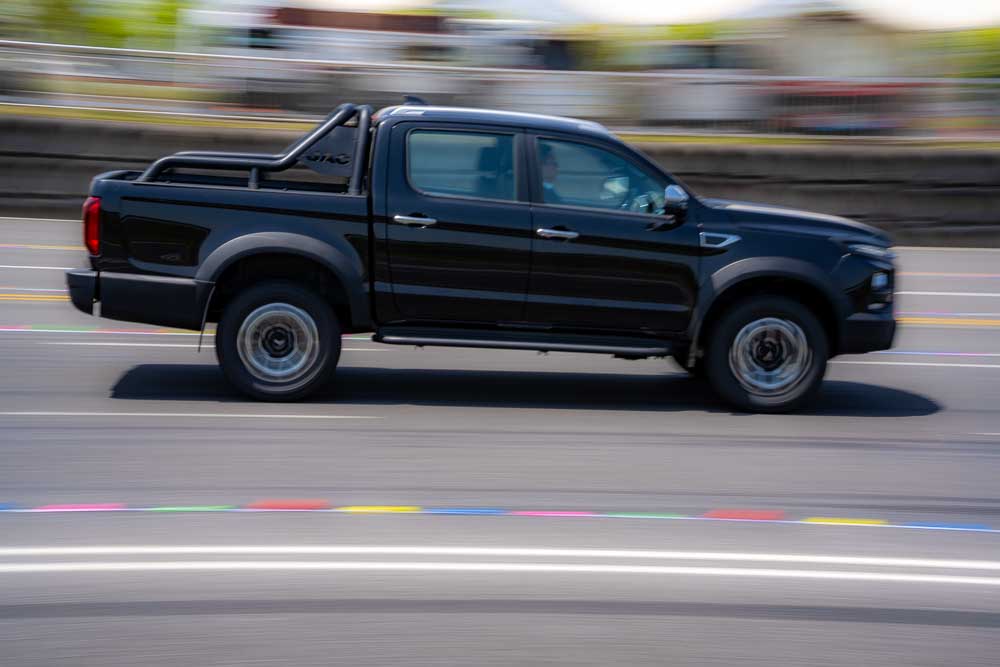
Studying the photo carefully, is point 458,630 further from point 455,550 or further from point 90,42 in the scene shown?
point 90,42

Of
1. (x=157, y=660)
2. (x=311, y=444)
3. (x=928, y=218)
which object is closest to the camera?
(x=157, y=660)

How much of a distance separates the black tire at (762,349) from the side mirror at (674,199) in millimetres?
735

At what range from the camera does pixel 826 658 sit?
4.36m

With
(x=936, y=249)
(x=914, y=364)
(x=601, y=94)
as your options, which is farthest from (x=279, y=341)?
(x=936, y=249)

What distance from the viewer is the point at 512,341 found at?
802 centimetres

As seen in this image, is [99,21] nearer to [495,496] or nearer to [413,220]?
[413,220]

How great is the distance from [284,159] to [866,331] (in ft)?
12.5

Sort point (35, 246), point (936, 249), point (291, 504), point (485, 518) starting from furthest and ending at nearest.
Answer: point (936, 249) → point (35, 246) → point (291, 504) → point (485, 518)

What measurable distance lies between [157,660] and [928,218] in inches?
641

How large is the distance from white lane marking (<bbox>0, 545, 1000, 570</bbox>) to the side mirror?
3.08 meters

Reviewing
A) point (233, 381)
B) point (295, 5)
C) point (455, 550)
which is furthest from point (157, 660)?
point (295, 5)

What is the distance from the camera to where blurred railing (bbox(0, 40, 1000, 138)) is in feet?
61.4

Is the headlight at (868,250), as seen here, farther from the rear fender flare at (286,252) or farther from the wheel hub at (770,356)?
the rear fender flare at (286,252)

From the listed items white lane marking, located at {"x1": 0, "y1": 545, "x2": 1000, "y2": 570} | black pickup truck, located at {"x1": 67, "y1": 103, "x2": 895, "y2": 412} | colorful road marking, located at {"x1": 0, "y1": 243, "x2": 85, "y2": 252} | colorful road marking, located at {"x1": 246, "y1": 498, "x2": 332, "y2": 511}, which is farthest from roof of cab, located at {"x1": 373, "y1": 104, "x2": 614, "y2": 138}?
colorful road marking, located at {"x1": 0, "y1": 243, "x2": 85, "y2": 252}
